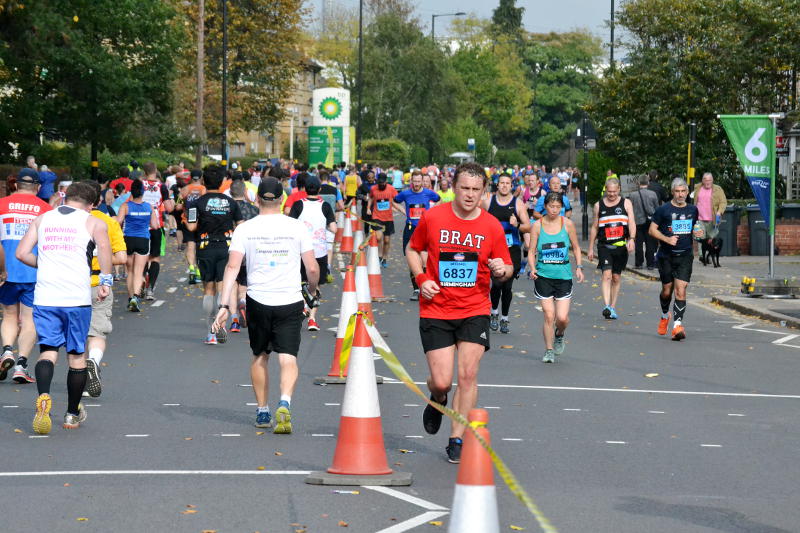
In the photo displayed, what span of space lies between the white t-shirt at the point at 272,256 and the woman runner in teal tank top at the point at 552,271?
453 cm

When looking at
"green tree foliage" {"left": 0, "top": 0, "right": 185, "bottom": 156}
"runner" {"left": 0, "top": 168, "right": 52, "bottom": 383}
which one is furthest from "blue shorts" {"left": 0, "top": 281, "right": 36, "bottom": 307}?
"green tree foliage" {"left": 0, "top": 0, "right": 185, "bottom": 156}

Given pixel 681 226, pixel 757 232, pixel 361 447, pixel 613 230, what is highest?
pixel 681 226

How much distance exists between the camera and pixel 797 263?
27.1 m

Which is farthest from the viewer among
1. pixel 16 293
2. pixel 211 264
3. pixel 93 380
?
pixel 211 264

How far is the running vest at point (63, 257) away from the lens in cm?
928

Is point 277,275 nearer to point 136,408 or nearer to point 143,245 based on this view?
point 136,408

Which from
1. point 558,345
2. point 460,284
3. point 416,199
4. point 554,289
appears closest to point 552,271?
point 554,289

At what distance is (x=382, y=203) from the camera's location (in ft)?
84.0

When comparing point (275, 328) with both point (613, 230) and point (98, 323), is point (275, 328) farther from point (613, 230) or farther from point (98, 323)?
point (613, 230)

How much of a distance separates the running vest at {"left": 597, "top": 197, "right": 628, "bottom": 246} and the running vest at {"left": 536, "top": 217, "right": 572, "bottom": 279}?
11.8 feet

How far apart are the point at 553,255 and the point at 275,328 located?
16.7 ft

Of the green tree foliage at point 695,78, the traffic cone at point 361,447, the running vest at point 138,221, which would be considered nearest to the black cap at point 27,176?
the traffic cone at point 361,447

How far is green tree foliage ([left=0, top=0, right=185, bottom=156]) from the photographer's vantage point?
3438cm

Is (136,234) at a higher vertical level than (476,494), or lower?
higher
